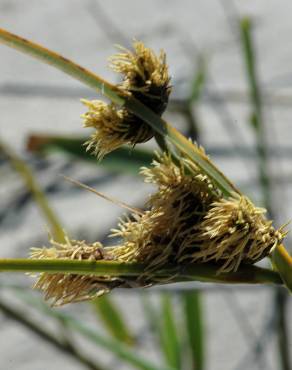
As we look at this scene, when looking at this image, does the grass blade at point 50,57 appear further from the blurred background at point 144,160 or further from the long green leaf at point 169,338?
the long green leaf at point 169,338

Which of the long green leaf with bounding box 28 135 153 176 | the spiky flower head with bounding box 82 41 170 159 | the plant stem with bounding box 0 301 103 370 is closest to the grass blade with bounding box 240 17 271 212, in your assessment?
the long green leaf with bounding box 28 135 153 176

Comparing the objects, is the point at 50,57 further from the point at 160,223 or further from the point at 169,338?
the point at 169,338

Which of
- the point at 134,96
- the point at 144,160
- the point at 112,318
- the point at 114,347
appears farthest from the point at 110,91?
the point at 112,318

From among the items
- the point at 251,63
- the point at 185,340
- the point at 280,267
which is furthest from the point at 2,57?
the point at 280,267

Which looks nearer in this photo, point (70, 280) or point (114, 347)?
point (70, 280)

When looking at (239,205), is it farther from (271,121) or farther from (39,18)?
(39,18)

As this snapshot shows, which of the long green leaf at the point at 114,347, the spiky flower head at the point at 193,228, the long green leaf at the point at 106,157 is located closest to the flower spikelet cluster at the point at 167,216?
the spiky flower head at the point at 193,228

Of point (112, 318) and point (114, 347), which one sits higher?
point (112, 318)

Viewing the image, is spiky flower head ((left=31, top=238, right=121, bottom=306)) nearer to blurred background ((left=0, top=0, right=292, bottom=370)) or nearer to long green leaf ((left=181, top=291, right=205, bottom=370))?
blurred background ((left=0, top=0, right=292, bottom=370))
